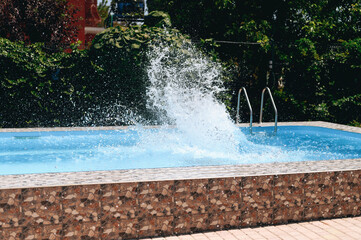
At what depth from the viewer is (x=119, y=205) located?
4.18m

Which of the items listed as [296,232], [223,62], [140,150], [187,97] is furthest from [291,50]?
[296,232]

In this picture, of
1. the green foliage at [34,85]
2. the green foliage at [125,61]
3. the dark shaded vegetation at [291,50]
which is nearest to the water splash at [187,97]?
the green foliage at [125,61]

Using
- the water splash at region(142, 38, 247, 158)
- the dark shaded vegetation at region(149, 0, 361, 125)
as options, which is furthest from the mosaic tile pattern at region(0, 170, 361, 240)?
the dark shaded vegetation at region(149, 0, 361, 125)

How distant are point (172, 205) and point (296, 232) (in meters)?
1.37

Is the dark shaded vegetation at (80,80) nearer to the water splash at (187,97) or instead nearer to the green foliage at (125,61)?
the green foliage at (125,61)

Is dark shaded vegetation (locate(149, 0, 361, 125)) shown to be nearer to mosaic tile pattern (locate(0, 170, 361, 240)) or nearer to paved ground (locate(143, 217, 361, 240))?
mosaic tile pattern (locate(0, 170, 361, 240))

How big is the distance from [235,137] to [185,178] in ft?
16.0

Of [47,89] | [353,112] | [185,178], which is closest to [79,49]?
[47,89]

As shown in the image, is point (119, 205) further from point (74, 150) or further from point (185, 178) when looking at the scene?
point (74, 150)

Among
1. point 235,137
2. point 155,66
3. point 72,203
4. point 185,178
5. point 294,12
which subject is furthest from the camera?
point 294,12

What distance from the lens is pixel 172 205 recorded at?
14.4 feet

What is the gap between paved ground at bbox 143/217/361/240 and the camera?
4.36 m

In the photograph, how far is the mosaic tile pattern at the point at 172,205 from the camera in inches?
155

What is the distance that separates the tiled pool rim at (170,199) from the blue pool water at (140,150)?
2.01 meters
